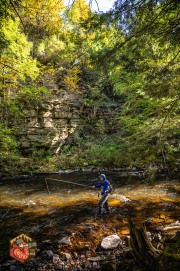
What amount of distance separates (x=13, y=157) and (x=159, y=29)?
13.9 m

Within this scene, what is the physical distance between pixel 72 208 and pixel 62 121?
1448 cm

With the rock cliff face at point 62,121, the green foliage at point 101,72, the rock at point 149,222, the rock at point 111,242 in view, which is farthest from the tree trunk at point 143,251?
the rock cliff face at point 62,121

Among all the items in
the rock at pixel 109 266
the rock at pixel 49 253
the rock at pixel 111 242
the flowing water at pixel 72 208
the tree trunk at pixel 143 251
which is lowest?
the flowing water at pixel 72 208

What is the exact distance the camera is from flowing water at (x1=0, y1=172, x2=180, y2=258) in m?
6.21

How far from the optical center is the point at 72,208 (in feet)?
26.9

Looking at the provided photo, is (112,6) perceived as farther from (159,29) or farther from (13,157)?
(13,157)

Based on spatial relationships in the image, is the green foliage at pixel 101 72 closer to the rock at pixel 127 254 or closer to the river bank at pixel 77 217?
the river bank at pixel 77 217

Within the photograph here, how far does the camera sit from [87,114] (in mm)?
23969

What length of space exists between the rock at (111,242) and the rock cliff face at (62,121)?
15.1 meters

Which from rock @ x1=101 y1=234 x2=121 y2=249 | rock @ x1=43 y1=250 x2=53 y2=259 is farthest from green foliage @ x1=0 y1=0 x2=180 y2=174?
rock @ x1=43 y1=250 x2=53 y2=259

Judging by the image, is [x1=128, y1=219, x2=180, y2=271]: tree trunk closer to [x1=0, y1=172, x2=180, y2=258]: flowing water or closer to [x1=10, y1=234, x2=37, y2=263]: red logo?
[x1=0, y1=172, x2=180, y2=258]: flowing water

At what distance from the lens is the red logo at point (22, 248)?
4617 millimetres

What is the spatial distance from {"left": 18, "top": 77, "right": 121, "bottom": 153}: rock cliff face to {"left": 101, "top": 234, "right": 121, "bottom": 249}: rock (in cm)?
1508

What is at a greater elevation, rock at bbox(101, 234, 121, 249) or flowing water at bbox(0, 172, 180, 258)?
rock at bbox(101, 234, 121, 249)
